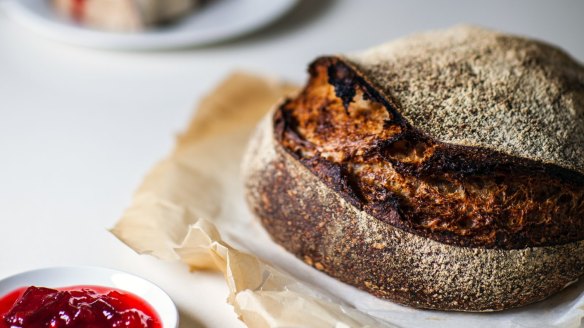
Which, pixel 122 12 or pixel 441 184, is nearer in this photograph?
pixel 441 184

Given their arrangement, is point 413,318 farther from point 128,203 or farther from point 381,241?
point 128,203

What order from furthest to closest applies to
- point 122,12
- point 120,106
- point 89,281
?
point 122,12 < point 120,106 < point 89,281

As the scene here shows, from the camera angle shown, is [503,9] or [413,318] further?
[503,9]

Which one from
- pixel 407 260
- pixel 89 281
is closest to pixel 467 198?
pixel 407 260

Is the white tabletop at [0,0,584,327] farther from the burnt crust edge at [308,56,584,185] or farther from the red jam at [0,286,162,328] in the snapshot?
the burnt crust edge at [308,56,584,185]

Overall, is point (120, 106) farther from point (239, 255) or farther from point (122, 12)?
point (239, 255)

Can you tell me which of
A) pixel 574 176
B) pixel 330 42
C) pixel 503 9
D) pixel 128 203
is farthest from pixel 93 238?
pixel 503 9

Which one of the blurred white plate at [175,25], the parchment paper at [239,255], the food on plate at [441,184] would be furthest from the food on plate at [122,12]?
the food on plate at [441,184]
